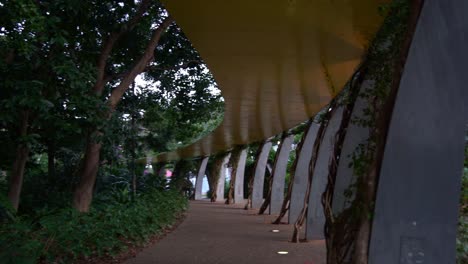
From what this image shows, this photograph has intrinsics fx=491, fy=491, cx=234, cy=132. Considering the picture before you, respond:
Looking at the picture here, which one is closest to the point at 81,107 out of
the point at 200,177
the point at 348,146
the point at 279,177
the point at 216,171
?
the point at 348,146

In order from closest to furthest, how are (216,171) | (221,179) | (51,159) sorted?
1. (51,159)
2. (216,171)
3. (221,179)

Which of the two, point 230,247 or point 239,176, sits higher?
point 239,176

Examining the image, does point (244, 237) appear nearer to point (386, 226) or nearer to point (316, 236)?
point (316, 236)

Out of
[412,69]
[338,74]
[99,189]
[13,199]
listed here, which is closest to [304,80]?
[338,74]

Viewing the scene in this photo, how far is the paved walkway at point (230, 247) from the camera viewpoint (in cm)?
715

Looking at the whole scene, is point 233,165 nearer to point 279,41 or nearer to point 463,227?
point 463,227

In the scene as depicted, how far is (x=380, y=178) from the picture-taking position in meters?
4.12

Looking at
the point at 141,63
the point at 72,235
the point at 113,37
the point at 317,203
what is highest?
the point at 113,37

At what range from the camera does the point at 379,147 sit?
4.12m

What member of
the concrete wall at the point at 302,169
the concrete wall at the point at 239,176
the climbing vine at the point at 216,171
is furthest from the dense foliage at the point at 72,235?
the climbing vine at the point at 216,171

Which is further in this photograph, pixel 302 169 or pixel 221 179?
pixel 221 179

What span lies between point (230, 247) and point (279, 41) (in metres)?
4.50

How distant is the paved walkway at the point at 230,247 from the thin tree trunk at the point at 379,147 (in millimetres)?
3024

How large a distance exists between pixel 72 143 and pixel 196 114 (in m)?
3.91
